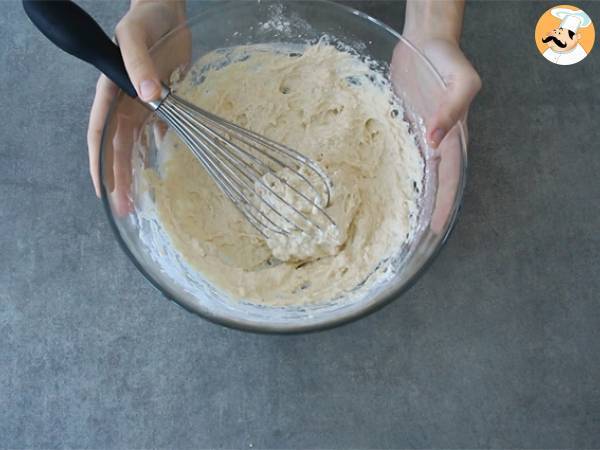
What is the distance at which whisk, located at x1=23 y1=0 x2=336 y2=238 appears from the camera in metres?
1.08

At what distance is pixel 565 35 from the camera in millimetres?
1485

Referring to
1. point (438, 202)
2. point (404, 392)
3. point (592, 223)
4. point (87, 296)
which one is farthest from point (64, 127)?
point (592, 223)

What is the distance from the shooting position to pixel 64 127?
139cm

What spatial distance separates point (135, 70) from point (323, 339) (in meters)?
0.68

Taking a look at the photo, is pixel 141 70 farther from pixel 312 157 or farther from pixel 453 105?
pixel 453 105

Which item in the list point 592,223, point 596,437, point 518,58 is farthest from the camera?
point 518,58

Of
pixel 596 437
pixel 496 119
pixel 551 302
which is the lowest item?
pixel 596 437

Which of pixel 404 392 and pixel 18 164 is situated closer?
pixel 404 392

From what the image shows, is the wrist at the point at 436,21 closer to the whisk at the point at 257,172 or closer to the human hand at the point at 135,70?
the whisk at the point at 257,172

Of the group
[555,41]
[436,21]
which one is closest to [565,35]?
[555,41]

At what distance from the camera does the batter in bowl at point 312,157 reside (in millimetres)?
1144

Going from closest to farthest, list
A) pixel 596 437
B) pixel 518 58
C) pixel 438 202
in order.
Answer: pixel 438 202, pixel 596 437, pixel 518 58

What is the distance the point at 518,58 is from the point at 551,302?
64 centimetres

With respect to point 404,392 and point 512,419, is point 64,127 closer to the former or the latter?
point 404,392
